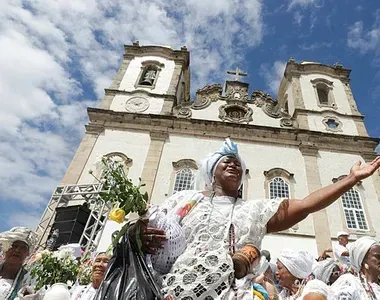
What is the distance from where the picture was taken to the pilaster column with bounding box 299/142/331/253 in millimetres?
12453

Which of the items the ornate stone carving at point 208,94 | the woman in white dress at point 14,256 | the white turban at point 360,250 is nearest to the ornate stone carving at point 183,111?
the ornate stone carving at point 208,94

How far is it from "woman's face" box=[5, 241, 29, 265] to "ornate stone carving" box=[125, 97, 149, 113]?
45.8ft

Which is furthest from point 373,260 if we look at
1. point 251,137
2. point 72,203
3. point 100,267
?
point 251,137

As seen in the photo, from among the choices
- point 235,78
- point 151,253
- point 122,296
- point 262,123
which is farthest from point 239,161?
point 235,78

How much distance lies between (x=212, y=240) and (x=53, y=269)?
459 cm

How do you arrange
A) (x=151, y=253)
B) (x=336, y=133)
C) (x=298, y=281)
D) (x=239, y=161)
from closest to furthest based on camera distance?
1. (x=151, y=253)
2. (x=239, y=161)
3. (x=298, y=281)
4. (x=336, y=133)

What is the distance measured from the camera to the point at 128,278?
169 cm

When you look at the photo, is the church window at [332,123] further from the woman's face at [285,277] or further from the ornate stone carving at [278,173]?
the woman's face at [285,277]

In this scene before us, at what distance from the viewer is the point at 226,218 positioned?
2.07 metres

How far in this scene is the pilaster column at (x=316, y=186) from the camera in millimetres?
→ 12453

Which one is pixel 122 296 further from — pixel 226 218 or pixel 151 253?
pixel 226 218

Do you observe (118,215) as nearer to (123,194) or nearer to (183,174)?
(123,194)

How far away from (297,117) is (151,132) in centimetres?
848

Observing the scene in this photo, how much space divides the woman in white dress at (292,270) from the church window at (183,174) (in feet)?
33.2
